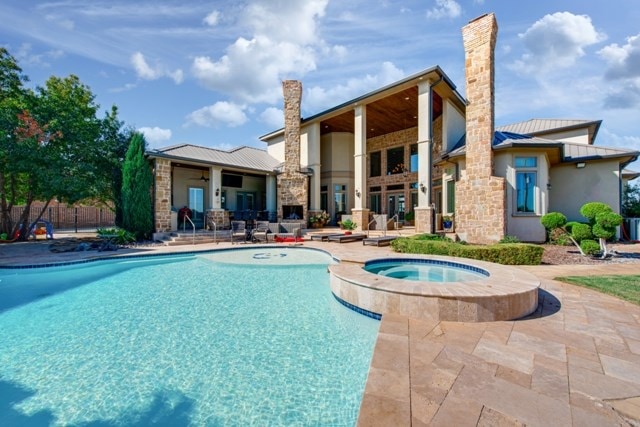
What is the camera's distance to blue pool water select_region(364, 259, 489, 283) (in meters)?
5.98

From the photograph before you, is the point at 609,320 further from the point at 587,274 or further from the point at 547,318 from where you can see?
the point at 587,274

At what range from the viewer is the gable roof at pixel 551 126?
1523cm

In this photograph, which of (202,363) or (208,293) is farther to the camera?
(208,293)

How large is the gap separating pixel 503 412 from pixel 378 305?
230cm

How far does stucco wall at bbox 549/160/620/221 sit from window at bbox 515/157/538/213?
3.54 m

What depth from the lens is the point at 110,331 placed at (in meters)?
4.05

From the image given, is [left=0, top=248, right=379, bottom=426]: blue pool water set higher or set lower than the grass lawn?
lower

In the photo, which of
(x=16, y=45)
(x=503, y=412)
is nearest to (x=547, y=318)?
(x=503, y=412)

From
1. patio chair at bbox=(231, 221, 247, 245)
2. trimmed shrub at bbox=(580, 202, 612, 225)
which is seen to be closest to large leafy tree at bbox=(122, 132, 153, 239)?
patio chair at bbox=(231, 221, 247, 245)

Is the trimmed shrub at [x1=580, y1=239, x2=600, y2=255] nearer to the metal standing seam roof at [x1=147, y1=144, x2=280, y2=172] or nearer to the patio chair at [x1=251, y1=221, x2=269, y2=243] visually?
the patio chair at [x1=251, y1=221, x2=269, y2=243]

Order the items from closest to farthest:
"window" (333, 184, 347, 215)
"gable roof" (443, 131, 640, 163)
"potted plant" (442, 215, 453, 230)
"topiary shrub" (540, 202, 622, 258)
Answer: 1. "topiary shrub" (540, 202, 622, 258)
2. "gable roof" (443, 131, 640, 163)
3. "potted plant" (442, 215, 453, 230)
4. "window" (333, 184, 347, 215)

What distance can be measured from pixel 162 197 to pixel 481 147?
46.0 feet

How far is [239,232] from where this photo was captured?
14070 millimetres

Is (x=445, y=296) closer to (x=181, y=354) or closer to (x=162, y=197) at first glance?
(x=181, y=354)
